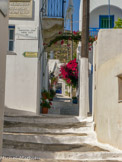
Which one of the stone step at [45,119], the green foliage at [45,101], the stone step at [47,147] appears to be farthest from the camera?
the green foliage at [45,101]

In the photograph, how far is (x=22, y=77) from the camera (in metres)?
10.7

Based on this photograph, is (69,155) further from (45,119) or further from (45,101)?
(45,101)

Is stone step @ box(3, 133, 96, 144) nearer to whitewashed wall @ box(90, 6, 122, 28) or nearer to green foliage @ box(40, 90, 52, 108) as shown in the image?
green foliage @ box(40, 90, 52, 108)

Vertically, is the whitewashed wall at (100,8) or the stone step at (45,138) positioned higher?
the whitewashed wall at (100,8)

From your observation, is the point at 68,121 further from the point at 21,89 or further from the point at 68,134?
the point at 21,89

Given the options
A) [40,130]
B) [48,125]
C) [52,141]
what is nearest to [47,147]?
[52,141]

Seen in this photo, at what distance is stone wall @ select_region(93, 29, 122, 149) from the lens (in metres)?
6.91

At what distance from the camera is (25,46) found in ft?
35.3

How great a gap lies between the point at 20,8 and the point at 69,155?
6.42 meters

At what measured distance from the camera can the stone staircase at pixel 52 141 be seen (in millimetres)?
A: 6686

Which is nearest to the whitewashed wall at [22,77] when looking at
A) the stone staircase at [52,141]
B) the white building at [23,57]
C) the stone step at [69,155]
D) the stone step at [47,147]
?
the white building at [23,57]

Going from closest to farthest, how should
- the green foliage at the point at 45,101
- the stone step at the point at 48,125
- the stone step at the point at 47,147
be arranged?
1. the stone step at the point at 47,147
2. the stone step at the point at 48,125
3. the green foliage at the point at 45,101

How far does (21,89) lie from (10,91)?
417mm

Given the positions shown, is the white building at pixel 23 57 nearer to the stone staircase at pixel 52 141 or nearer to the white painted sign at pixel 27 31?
the white painted sign at pixel 27 31
